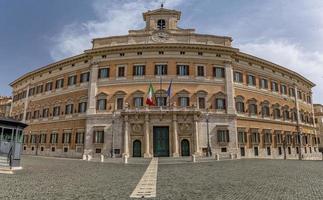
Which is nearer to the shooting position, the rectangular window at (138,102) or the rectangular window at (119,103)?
the rectangular window at (138,102)

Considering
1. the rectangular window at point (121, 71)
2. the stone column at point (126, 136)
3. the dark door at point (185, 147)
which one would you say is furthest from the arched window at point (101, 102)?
the dark door at point (185, 147)

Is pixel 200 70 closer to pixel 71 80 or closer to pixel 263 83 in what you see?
pixel 263 83

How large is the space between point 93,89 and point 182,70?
1236cm

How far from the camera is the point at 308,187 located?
380 inches

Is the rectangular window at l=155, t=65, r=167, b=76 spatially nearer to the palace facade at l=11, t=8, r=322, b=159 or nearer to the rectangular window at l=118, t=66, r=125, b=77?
the palace facade at l=11, t=8, r=322, b=159

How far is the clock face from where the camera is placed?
3244cm

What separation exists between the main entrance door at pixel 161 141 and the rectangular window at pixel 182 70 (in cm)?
761

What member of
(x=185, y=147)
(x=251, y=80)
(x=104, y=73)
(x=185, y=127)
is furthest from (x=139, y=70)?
(x=251, y=80)

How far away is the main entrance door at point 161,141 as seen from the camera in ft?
94.3

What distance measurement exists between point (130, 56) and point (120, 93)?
17.8 ft

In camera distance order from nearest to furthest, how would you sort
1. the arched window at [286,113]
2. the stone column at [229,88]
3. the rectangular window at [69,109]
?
1. the stone column at [229,88]
2. the rectangular window at [69,109]
3. the arched window at [286,113]

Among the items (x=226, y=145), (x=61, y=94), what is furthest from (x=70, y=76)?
(x=226, y=145)

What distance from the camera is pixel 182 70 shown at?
31.6 meters

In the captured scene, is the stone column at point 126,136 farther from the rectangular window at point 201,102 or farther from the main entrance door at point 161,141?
the rectangular window at point 201,102
